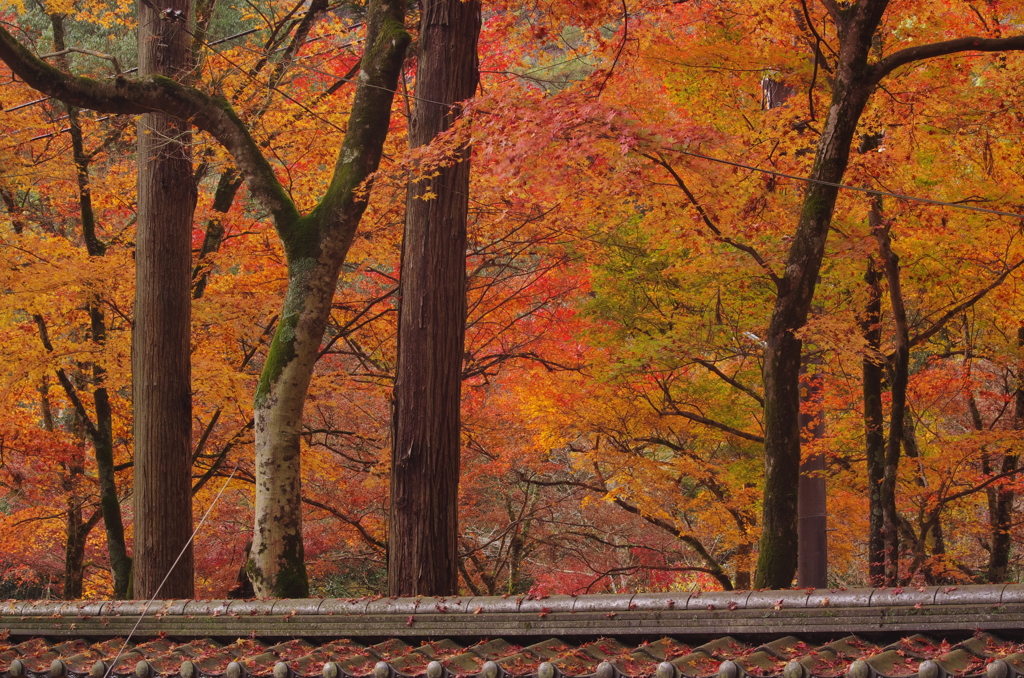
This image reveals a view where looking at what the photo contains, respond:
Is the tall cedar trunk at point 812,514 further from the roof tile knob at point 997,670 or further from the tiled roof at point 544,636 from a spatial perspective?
the roof tile knob at point 997,670

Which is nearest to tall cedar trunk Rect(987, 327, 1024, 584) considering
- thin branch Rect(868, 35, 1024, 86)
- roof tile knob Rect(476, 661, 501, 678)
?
thin branch Rect(868, 35, 1024, 86)

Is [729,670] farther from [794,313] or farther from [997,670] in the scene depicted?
[794,313]

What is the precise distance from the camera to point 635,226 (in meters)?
11.8

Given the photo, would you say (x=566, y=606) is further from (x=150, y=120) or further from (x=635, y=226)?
(x=635, y=226)

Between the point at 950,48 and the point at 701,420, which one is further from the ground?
the point at 950,48

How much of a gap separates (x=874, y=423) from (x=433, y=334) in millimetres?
5342

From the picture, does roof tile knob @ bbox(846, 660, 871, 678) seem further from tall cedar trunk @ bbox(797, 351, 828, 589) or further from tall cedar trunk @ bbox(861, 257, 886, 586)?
tall cedar trunk @ bbox(797, 351, 828, 589)

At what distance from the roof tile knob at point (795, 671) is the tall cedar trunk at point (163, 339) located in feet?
20.7

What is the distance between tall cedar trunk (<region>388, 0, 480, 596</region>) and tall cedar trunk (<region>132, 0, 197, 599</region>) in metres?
2.57

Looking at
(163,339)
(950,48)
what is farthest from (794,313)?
(163,339)

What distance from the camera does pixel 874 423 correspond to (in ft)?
30.4

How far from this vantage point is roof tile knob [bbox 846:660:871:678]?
109 inches

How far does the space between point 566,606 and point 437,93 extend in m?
4.23

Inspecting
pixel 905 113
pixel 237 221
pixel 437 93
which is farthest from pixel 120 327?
pixel 905 113
